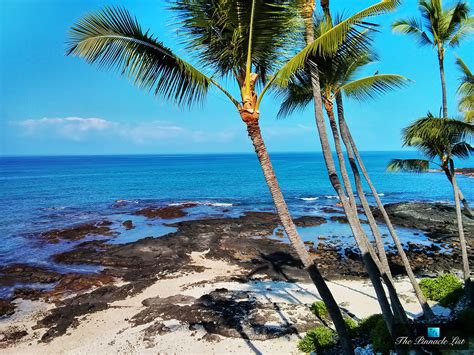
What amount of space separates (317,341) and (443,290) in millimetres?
6175

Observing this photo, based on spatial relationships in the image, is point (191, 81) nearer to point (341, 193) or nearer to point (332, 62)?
point (332, 62)

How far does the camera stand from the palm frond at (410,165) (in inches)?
444

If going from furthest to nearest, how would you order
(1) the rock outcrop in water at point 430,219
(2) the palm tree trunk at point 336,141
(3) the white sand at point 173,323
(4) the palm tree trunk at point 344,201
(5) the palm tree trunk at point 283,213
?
(1) the rock outcrop in water at point 430,219 < (3) the white sand at point 173,323 < (2) the palm tree trunk at point 336,141 < (4) the palm tree trunk at point 344,201 < (5) the palm tree trunk at point 283,213

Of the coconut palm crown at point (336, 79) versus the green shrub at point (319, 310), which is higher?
the coconut palm crown at point (336, 79)

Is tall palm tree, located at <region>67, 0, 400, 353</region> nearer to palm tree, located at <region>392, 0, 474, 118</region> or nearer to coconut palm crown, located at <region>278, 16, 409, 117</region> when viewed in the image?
coconut palm crown, located at <region>278, 16, 409, 117</region>

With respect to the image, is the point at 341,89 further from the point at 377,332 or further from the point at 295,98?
the point at 377,332

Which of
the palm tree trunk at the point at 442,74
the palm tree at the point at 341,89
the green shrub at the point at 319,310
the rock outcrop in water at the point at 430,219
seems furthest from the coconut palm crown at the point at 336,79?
the rock outcrop in water at the point at 430,219

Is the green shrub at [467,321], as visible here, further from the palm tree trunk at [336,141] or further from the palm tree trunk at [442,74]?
the palm tree trunk at [442,74]

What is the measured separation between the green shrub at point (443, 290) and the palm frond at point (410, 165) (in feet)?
14.7

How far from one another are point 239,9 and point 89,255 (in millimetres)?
20103

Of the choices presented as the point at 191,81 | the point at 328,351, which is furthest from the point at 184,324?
the point at 191,81

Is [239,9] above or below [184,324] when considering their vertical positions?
above

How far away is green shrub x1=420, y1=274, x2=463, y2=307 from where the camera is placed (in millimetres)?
11452

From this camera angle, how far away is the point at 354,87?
8383 mm
